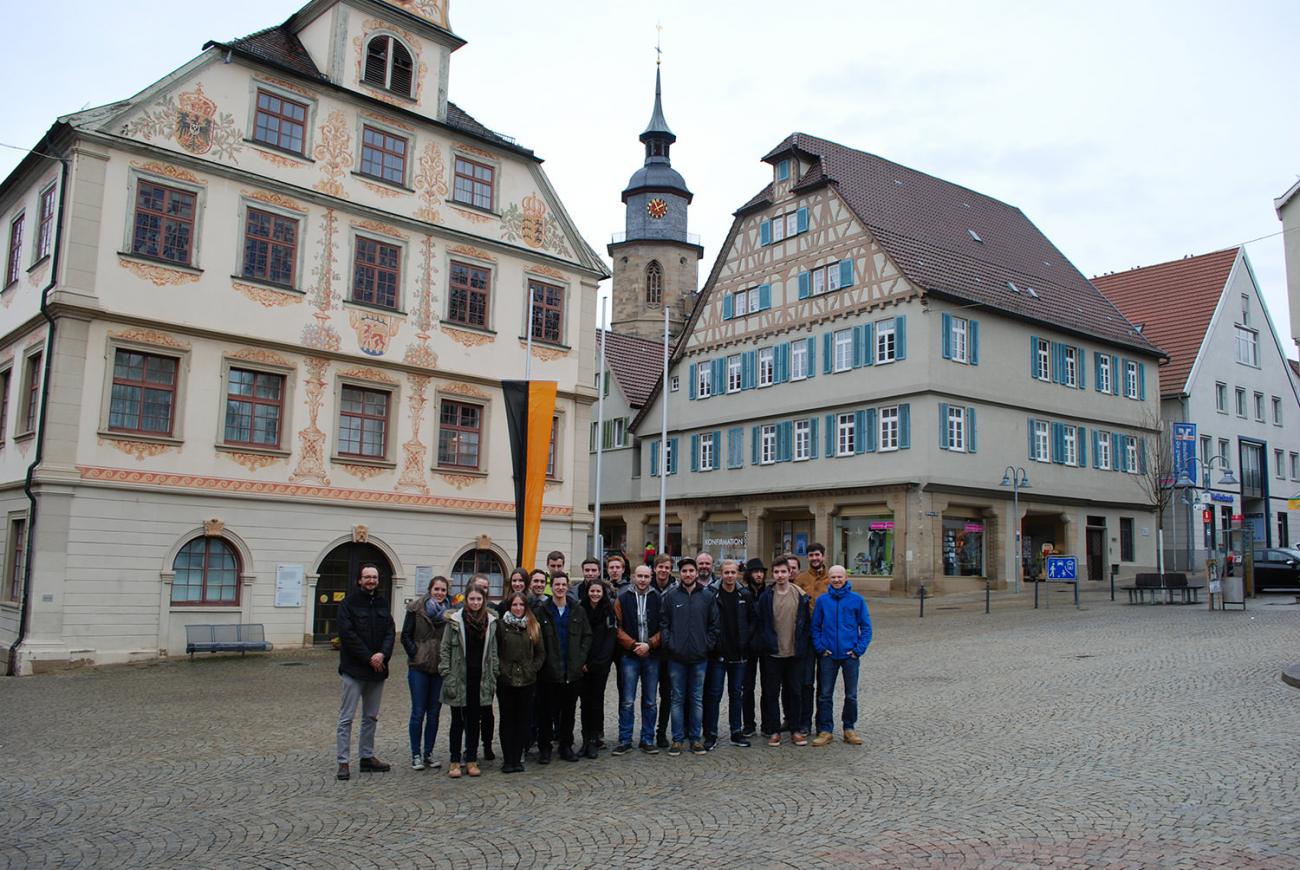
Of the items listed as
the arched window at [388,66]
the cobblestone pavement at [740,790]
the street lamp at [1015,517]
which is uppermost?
the arched window at [388,66]

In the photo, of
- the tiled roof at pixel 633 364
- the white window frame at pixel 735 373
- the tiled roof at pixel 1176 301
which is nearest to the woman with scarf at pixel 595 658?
the white window frame at pixel 735 373

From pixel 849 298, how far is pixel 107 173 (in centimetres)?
2325

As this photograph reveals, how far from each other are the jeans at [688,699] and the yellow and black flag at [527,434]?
7.02 m

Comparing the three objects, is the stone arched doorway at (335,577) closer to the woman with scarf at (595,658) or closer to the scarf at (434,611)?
the woman with scarf at (595,658)

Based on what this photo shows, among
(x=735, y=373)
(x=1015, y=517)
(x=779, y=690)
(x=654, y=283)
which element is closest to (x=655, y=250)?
(x=654, y=283)

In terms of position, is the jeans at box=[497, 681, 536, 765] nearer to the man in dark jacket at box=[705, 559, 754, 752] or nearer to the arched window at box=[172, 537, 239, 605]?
the man in dark jacket at box=[705, 559, 754, 752]

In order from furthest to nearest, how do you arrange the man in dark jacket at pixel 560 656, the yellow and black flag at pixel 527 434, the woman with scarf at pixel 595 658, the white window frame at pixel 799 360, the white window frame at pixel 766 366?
1. the white window frame at pixel 766 366
2. the white window frame at pixel 799 360
3. the yellow and black flag at pixel 527 434
4. the woman with scarf at pixel 595 658
5. the man in dark jacket at pixel 560 656

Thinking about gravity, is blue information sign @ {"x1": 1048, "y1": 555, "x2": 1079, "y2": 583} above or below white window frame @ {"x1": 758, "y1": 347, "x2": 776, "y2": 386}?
below

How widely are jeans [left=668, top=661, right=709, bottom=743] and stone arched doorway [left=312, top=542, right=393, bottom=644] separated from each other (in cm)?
1269

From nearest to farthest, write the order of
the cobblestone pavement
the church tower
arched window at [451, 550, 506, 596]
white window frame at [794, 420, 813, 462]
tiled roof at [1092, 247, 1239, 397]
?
1. the cobblestone pavement
2. arched window at [451, 550, 506, 596]
3. white window frame at [794, 420, 813, 462]
4. tiled roof at [1092, 247, 1239, 397]
5. the church tower

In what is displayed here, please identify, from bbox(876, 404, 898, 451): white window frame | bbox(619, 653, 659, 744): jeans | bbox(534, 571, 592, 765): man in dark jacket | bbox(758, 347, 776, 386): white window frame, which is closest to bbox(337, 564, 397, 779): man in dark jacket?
bbox(534, 571, 592, 765): man in dark jacket

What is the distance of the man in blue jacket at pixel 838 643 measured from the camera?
1095 centimetres

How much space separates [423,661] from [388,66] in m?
18.0

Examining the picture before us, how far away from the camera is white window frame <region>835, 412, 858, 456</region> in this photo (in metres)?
36.4
